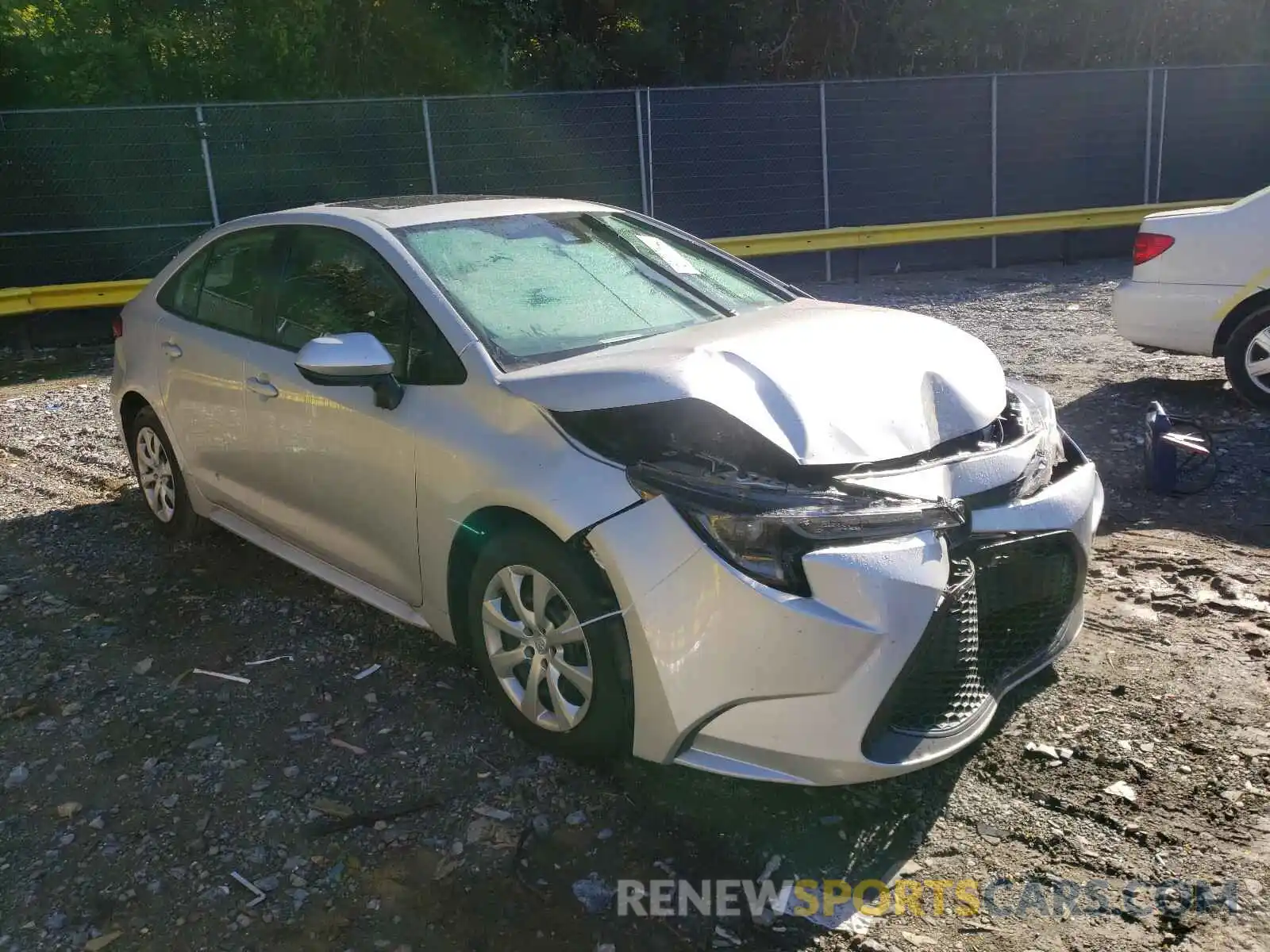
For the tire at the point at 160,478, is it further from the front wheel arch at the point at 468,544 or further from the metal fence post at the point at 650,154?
the metal fence post at the point at 650,154

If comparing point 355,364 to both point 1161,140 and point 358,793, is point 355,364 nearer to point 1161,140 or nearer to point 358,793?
point 358,793

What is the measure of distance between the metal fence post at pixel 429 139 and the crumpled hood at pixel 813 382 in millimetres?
9834

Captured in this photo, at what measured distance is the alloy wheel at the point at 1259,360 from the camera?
6574 mm

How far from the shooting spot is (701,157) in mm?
13727

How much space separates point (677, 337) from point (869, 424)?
868 mm

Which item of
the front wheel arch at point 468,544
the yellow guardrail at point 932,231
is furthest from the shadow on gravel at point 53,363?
the front wheel arch at point 468,544

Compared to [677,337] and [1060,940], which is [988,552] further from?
[677,337]

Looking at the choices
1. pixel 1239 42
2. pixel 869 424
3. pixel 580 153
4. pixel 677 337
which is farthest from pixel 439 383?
pixel 1239 42

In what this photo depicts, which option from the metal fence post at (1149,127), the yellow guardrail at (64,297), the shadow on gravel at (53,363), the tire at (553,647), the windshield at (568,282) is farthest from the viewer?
the metal fence post at (1149,127)

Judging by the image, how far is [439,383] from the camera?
138 inches

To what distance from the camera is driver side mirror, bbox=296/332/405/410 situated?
348 centimetres

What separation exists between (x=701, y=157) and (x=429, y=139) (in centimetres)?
335

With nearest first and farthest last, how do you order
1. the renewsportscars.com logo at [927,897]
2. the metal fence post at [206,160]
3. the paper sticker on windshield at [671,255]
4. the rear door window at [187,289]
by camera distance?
the renewsportscars.com logo at [927,897] < the paper sticker on windshield at [671,255] < the rear door window at [187,289] < the metal fence post at [206,160]

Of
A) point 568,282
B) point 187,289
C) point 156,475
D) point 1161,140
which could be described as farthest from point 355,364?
point 1161,140
